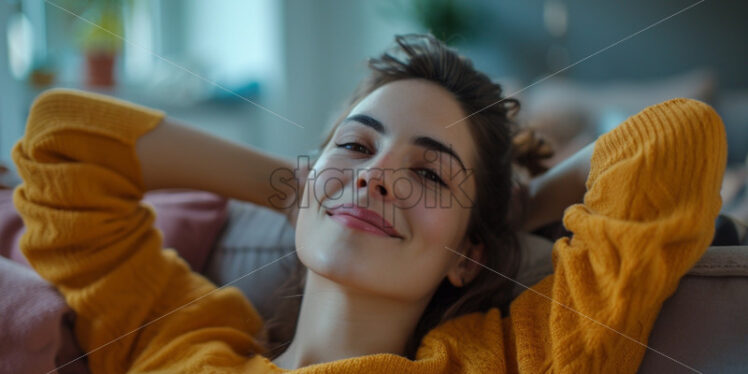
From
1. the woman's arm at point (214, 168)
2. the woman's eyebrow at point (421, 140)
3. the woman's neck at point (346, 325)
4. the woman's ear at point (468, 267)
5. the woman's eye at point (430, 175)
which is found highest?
the woman's eyebrow at point (421, 140)

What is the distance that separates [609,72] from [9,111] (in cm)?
255

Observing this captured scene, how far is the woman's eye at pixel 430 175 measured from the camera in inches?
31.4

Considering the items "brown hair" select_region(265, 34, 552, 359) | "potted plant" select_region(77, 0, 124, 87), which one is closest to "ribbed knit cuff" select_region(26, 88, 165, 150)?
"brown hair" select_region(265, 34, 552, 359)

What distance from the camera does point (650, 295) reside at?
24.8 inches

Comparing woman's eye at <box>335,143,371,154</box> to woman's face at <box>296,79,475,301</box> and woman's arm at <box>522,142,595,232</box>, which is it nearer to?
woman's face at <box>296,79,475,301</box>

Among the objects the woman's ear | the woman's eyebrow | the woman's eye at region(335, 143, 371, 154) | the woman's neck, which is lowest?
the woman's neck

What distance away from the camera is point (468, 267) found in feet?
2.89

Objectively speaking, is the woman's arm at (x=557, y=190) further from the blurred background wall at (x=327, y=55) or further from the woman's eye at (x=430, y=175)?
the blurred background wall at (x=327, y=55)

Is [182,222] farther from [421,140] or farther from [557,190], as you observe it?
[557,190]

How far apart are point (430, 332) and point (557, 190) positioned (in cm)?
29

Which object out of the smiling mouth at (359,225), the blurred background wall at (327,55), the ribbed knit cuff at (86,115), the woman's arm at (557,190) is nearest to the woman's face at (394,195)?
the smiling mouth at (359,225)

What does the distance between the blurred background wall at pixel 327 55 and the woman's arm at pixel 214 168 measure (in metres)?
1.33

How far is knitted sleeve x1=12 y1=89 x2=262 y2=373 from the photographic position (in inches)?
32.6

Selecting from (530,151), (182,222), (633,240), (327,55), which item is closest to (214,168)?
(182,222)
